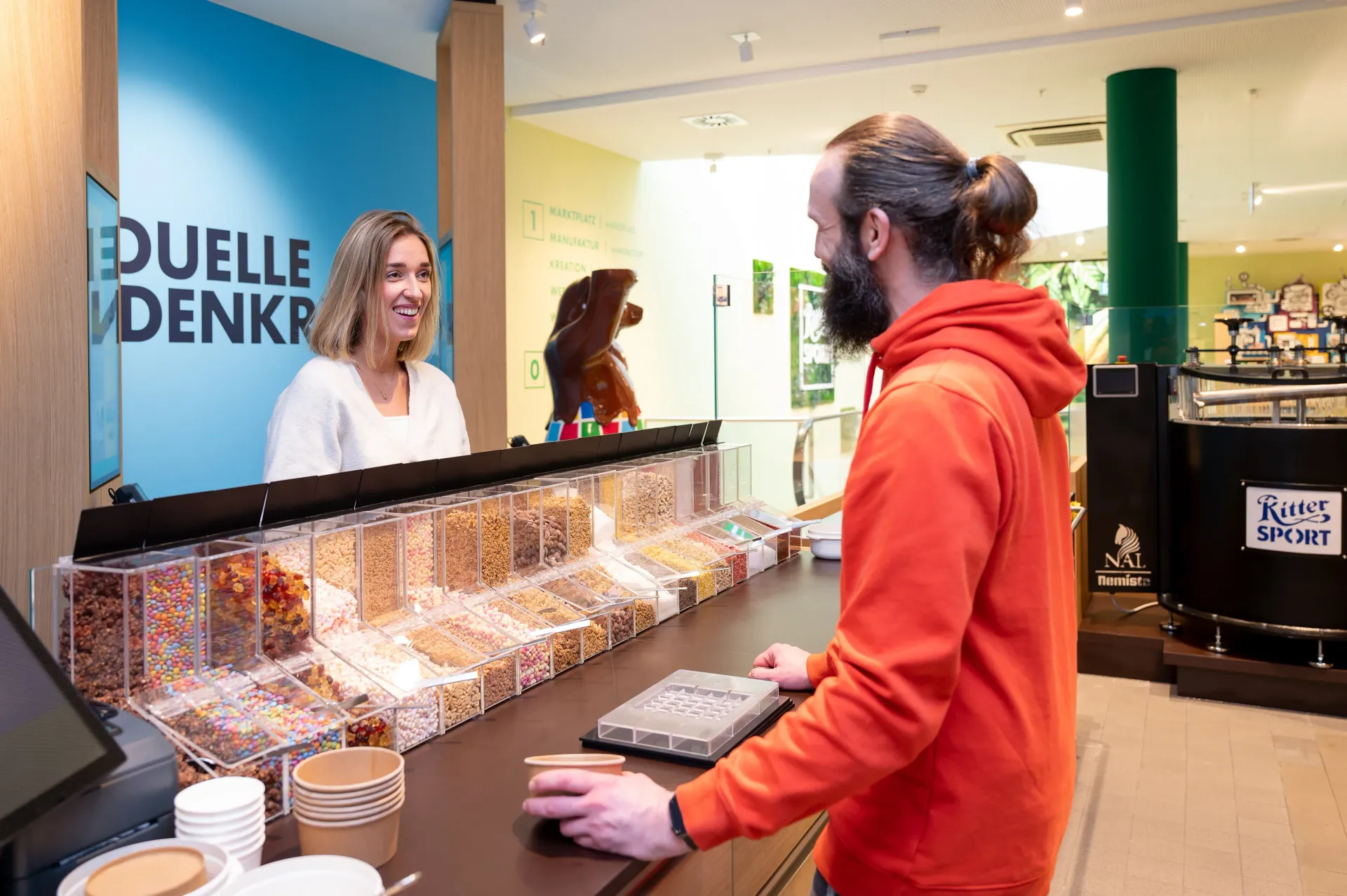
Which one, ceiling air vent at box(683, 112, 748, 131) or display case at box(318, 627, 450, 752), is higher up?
ceiling air vent at box(683, 112, 748, 131)

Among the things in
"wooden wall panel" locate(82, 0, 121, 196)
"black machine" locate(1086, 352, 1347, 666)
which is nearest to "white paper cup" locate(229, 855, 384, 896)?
"wooden wall panel" locate(82, 0, 121, 196)

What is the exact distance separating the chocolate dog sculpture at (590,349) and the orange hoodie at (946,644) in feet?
13.9

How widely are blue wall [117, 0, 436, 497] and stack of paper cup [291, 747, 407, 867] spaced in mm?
4385

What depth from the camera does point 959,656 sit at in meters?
1.02

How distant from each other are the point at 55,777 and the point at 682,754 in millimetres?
742

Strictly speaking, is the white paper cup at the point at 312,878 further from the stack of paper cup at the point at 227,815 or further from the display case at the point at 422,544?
the display case at the point at 422,544

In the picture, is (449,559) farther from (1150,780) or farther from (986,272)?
(1150,780)

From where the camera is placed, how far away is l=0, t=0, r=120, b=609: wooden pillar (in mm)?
2176

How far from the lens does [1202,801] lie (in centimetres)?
344

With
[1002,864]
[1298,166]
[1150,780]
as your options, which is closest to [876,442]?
[1002,864]

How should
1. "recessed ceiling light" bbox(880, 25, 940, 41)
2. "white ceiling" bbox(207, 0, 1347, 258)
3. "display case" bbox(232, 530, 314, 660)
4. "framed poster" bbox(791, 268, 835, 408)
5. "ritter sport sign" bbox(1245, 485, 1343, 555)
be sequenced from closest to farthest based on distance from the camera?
"display case" bbox(232, 530, 314, 660)
"ritter sport sign" bbox(1245, 485, 1343, 555)
"framed poster" bbox(791, 268, 835, 408)
"white ceiling" bbox(207, 0, 1347, 258)
"recessed ceiling light" bbox(880, 25, 940, 41)

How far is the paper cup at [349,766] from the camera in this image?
107 cm

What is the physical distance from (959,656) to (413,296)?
202 centimetres

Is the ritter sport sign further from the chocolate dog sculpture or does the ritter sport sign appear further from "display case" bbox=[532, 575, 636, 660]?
"display case" bbox=[532, 575, 636, 660]
